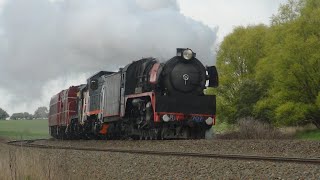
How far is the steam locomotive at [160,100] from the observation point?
18859 mm

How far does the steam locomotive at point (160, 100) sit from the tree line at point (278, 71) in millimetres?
15436

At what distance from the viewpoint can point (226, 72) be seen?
48531mm

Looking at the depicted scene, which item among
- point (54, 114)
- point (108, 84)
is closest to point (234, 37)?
point (54, 114)

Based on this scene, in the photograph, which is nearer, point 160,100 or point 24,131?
point 160,100

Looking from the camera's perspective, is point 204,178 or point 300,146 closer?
point 204,178

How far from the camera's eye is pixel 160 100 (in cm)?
1844

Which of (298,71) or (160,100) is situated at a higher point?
(298,71)

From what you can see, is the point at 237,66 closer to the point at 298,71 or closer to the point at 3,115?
the point at 298,71

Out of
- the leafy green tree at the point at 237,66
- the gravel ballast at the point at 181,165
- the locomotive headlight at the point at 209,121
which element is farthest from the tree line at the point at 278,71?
the gravel ballast at the point at 181,165

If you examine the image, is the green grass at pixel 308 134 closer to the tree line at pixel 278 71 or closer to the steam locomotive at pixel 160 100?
the tree line at pixel 278 71

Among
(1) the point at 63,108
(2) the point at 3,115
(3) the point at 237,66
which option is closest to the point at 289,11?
(3) the point at 237,66

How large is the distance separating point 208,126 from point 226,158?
28.2 ft

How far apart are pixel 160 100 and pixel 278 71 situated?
1886cm

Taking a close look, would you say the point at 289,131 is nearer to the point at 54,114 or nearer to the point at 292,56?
the point at 292,56
